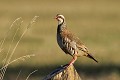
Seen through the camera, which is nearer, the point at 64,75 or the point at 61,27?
the point at 64,75

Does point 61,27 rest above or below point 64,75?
above

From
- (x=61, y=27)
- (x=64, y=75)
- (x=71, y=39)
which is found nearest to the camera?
(x=64, y=75)

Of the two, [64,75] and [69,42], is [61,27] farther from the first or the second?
[64,75]

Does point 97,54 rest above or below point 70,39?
above

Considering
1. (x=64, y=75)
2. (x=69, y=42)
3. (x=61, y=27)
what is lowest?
(x=64, y=75)

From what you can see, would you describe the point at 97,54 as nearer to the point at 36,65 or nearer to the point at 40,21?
the point at 36,65

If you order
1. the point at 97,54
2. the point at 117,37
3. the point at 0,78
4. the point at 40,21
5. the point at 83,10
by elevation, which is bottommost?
the point at 0,78

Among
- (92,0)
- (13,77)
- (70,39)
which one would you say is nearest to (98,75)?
(13,77)

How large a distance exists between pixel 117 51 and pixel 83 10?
120ft

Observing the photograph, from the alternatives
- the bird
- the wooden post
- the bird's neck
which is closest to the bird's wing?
the bird

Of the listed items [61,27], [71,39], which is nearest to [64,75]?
[71,39]

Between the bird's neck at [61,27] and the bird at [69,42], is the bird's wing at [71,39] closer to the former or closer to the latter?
the bird at [69,42]

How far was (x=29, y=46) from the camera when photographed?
1099 inches

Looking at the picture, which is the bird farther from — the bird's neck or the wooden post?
the wooden post
